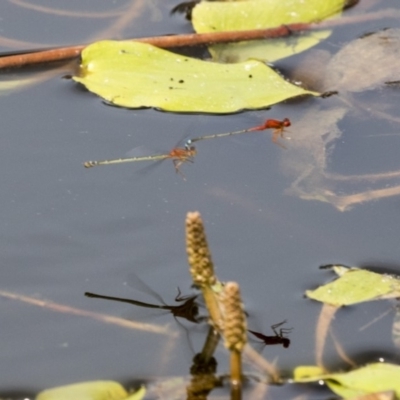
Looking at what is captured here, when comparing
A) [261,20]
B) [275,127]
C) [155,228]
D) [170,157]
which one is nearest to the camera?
[155,228]

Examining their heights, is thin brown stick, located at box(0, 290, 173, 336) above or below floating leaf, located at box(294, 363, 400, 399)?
above

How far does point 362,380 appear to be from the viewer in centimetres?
164

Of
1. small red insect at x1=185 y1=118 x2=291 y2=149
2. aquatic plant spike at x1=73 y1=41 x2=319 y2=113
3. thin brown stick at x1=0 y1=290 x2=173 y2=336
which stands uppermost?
aquatic plant spike at x1=73 y1=41 x2=319 y2=113

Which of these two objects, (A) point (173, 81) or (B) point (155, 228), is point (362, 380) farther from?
(A) point (173, 81)

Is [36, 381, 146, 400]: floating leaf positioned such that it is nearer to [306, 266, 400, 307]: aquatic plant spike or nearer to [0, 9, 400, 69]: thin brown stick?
[306, 266, 400, 307]: aquatic plant spike

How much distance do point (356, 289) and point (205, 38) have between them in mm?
1115

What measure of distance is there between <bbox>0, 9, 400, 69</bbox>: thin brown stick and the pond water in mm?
59

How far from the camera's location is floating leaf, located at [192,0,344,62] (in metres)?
2.70

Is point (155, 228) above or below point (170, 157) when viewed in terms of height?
below

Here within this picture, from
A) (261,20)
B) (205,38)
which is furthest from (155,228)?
(261,20)

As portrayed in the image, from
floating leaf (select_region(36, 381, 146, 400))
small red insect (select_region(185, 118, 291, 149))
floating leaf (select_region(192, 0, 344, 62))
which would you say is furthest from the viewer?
floating leaf (select_region(192, 0, 344, 62))

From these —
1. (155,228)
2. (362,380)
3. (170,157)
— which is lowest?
(362,380)

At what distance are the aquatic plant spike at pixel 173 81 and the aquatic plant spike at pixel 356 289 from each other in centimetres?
67

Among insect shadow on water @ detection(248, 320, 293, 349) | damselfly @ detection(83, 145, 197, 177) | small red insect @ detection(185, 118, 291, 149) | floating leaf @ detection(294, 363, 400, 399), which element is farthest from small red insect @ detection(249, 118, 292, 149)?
floating leaf @ detection(294, 363, 400, 399)
